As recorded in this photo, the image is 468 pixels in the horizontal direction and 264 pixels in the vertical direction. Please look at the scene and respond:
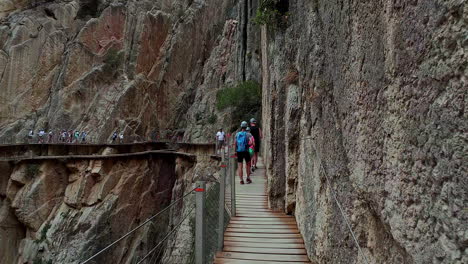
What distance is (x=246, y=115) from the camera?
21.3 metres

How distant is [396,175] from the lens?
5.41 feet

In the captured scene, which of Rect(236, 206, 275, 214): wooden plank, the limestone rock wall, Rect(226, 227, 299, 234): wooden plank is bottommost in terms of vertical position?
the limestone rock wall

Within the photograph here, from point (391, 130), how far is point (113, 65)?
32.8 m

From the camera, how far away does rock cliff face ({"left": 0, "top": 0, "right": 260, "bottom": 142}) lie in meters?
28.8

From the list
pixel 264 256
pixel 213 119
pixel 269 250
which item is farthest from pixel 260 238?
pixel 213 119

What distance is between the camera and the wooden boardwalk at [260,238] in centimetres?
444

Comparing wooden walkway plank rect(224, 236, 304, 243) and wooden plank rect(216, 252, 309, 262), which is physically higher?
wooden walkway plank rect(224, 236, 304, 243)

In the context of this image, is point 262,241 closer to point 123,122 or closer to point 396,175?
point 396,175

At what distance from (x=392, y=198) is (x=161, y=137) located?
30728mm

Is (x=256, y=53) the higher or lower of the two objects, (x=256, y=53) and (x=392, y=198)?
the higher

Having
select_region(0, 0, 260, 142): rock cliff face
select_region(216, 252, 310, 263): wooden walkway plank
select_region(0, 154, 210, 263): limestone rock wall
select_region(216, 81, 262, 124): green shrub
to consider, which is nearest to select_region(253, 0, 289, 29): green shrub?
select_region(216, 252, 310, 263): wooden walkway plank

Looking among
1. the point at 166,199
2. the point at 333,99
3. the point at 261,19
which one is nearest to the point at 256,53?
the point at 166,199

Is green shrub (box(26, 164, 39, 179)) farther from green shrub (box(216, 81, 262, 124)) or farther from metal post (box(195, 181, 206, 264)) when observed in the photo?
metal post (box(195, 181, 206, 264))

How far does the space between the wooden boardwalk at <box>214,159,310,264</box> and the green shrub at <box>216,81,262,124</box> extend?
14.5m
